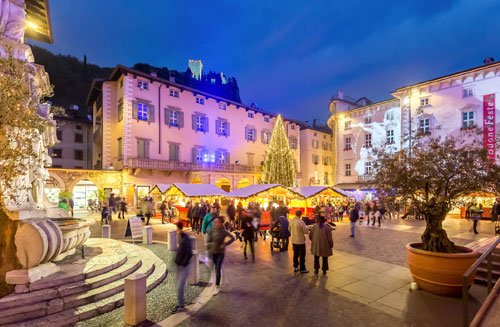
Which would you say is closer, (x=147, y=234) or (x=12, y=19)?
(x=12, y=19)

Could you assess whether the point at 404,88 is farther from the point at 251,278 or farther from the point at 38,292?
the point at 38,292

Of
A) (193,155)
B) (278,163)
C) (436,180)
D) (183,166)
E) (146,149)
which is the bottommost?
(436,180)

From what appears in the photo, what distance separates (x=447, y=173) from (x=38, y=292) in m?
8.73

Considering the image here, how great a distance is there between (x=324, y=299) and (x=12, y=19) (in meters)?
11.1

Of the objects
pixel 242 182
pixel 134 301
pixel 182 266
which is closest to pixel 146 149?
pixel 242 182

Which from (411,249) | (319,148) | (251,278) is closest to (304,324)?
(251,278)

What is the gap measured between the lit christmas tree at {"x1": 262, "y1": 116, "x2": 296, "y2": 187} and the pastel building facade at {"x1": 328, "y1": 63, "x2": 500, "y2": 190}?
7268 mm

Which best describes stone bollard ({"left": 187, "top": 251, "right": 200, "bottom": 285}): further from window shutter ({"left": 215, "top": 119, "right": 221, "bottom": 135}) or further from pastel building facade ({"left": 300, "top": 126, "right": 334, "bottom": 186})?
pastel building facade ({"left": 300, "top": 126, "right": 334, "bottom": 186})

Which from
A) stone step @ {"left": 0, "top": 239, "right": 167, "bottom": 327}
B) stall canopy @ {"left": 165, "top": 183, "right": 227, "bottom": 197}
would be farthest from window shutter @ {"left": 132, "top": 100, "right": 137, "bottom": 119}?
stone step @ {"left": 0, "top": 239, "right": 167, "bottom": 327}

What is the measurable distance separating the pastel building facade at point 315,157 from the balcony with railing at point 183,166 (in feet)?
35.1

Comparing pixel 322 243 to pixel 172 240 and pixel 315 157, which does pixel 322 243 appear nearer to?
pixel 172 240

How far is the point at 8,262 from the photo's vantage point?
554cm

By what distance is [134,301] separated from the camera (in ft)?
16.0

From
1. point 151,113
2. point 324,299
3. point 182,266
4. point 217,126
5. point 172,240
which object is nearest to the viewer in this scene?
point 182,266
